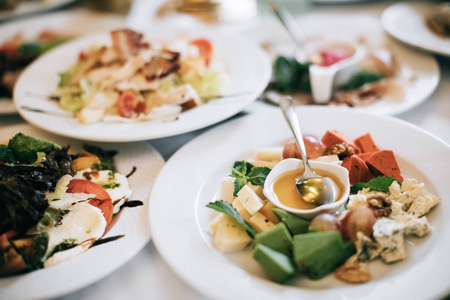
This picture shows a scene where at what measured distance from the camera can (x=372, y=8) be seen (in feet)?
11.3

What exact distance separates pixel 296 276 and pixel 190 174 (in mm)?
670

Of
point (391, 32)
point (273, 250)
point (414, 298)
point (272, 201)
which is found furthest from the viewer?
point (391, 32)

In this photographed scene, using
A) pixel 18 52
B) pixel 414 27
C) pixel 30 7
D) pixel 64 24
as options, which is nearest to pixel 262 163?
pixel 414 27

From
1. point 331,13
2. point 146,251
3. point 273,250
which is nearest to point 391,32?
point 331,13

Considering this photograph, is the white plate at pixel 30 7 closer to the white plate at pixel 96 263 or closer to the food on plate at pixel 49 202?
the food on plate at pixel 49 202

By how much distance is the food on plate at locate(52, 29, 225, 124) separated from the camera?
200cm

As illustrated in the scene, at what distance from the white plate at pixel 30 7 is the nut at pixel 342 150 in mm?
3670

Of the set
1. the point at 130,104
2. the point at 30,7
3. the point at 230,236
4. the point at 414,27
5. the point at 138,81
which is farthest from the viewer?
the point at 30,7

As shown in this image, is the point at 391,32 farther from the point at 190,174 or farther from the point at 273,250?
the point at 273,250

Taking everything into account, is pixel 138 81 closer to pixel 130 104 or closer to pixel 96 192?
pixel 130 104

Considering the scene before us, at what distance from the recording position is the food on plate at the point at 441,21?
2.58 m

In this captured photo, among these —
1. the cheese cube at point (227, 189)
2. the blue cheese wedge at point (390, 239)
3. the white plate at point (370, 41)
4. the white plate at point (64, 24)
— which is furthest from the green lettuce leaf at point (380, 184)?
the white plate at point (64, 24)

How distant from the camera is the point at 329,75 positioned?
212 centimetres

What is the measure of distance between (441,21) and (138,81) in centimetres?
226
